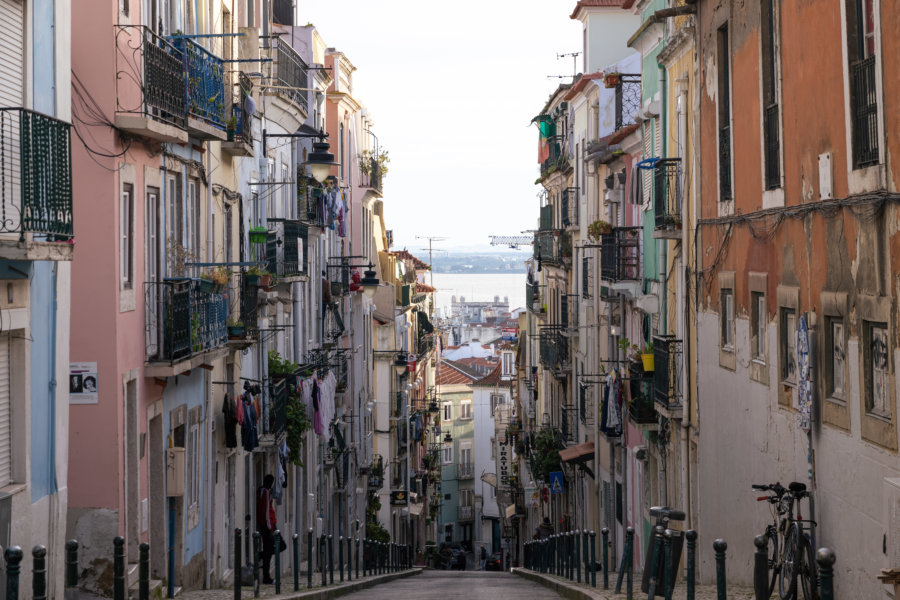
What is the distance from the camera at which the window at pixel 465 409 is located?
91125mm

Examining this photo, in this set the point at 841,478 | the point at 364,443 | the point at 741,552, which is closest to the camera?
the point at 841,478

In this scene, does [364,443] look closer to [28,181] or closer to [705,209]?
[705,209]

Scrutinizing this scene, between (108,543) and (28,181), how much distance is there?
5631mm

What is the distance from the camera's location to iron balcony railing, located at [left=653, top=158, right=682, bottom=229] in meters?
21.0

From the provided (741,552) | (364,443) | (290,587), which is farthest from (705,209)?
(364,443)

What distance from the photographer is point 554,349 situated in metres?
42.6

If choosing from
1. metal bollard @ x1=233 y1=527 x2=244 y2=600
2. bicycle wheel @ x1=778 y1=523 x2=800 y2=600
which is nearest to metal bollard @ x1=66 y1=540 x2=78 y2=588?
metal bollard @ x1=233 y1=527 x2=244 y2=600

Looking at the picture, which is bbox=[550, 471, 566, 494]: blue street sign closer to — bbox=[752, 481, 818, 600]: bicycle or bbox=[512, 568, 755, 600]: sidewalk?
bbox=[512, 568, 755, 600]: sidewalk

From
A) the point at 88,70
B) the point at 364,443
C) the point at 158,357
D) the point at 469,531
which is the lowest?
the point at 469,531

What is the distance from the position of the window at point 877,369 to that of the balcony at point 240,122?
1213cm

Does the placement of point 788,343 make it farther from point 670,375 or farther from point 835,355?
point 670,375

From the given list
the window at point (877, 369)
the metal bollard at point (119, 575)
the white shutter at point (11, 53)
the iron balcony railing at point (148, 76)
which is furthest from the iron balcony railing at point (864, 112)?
the iron balcony railing at point (148, 76)

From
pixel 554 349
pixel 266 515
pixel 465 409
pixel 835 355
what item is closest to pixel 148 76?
pixel 835 355

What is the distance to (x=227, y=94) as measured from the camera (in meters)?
20.6
